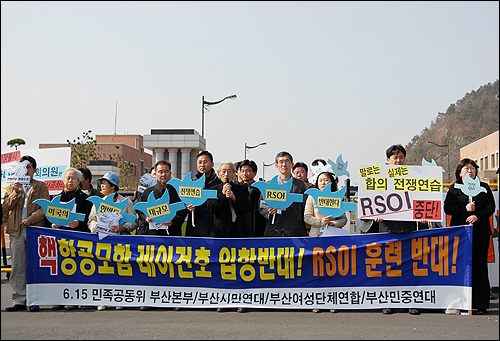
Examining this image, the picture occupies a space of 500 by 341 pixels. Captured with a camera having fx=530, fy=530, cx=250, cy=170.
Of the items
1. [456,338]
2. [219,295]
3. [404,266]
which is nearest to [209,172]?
[219,295]

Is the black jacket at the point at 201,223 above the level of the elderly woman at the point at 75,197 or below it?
below

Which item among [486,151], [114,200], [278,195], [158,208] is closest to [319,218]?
[278,195]

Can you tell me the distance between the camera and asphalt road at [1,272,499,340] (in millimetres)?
5684

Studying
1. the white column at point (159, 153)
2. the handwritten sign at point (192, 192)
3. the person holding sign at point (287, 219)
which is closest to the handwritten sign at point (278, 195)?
the person holding sign at point (287, 219)

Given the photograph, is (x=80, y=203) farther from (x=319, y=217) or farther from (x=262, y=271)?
(x=319, y=217)

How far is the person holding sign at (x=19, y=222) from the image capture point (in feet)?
23.6

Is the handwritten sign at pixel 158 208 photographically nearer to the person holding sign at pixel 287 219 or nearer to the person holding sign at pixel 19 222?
the person holding sign at pixel 287 219

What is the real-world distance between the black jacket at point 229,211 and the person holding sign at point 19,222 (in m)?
2.44

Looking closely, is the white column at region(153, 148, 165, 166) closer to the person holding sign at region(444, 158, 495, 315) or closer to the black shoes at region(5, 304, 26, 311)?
the black shoes at region(5, 304, 26, 311)

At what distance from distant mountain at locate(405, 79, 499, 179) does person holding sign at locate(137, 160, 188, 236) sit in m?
87.4

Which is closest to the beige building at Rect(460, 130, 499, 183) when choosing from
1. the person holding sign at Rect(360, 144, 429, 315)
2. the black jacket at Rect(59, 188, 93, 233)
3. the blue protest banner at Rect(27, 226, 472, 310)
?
the person holding sign at Rect(360, 144, 429, 315)

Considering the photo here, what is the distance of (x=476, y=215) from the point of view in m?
6.96

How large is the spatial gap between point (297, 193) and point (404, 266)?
1.69m

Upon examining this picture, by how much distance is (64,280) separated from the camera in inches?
281
